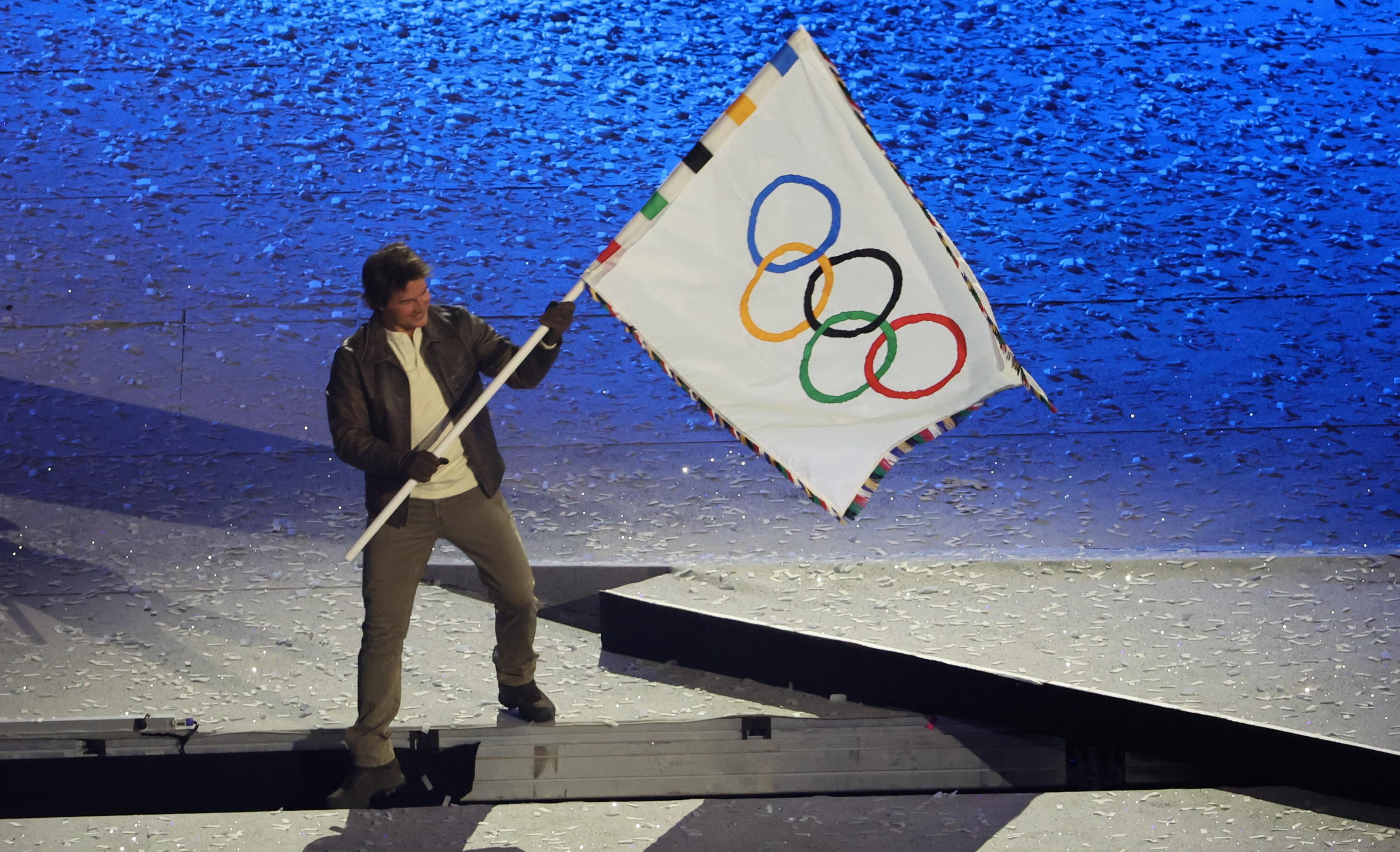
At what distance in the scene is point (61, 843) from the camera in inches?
85.4

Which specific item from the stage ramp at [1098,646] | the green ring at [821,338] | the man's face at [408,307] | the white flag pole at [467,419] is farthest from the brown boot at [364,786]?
the green ring at [821,338]

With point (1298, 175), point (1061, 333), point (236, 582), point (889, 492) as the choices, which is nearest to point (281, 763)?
point (236, 582)

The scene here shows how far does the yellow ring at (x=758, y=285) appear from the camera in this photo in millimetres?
2234

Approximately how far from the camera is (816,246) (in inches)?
87.9

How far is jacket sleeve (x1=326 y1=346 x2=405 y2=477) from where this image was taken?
7.14ft

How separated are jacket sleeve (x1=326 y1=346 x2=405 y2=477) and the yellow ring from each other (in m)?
0.65

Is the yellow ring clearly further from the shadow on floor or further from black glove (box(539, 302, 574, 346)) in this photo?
the shadow on floor

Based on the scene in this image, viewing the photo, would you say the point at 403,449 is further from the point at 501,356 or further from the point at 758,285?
the point at 758,285

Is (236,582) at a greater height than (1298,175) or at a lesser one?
lesser

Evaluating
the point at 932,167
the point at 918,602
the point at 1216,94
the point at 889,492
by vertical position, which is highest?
the point at 1216,94

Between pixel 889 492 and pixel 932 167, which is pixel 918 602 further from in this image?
pixel 932 167

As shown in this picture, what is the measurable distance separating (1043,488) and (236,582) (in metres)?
2.18

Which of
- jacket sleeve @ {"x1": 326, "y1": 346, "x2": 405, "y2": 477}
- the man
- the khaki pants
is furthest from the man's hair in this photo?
the khaki pants

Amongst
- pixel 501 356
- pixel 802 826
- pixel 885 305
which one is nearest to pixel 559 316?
pixel 501 356
